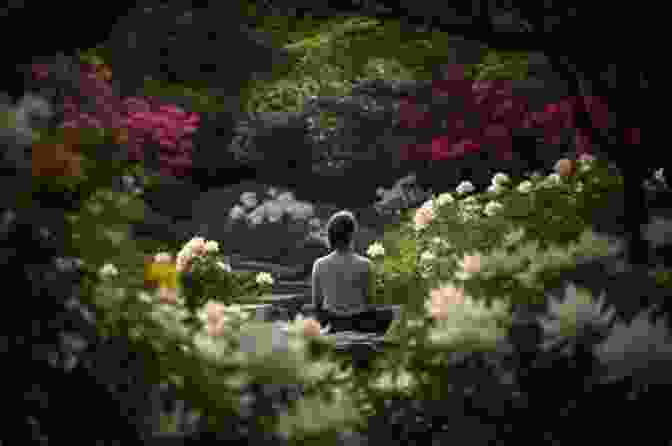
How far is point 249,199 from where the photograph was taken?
13305 mm

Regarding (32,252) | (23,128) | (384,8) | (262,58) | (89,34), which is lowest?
(32,252)

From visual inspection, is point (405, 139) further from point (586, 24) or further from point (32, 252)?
point (32, 252)

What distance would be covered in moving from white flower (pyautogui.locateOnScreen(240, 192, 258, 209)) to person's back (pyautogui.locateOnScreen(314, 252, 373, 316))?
6627mm

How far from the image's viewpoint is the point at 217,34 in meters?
14.8

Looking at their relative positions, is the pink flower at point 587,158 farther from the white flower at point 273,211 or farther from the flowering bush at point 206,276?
the white flower at point 273,211

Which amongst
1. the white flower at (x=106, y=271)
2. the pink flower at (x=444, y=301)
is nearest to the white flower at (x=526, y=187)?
the pink flower at (x=444, y=301)

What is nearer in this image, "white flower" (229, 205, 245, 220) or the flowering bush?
the flowering bush

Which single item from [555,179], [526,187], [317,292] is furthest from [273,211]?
[317,292]

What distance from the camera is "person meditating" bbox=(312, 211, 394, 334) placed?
6594 millimetres

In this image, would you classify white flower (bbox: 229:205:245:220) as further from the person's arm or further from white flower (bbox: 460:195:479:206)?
the person's arm

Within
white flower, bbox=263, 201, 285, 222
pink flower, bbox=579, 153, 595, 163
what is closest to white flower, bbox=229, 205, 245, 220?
white flower, bbox=263, 201, 285, 222

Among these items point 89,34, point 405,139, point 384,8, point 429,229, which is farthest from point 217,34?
point 89,34

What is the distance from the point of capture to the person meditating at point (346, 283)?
659cm

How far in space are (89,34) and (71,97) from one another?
0.24 metres
